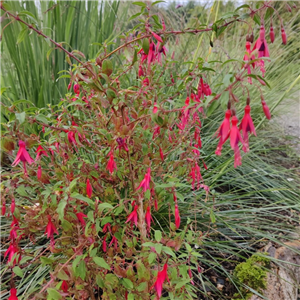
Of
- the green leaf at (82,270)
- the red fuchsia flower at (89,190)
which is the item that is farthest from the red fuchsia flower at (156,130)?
the green leaf at (82,270)

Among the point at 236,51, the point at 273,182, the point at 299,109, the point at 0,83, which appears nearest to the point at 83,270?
the point at 273,182

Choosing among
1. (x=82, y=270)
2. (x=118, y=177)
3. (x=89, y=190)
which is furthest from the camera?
(x=118, y=177)

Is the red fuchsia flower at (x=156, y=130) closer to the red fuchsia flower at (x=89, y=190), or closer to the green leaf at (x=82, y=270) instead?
the red fuchsia flower at (x=89, y=190)

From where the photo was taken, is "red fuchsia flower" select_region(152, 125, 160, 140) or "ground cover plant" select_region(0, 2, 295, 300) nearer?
"ground cover plant" select_region(0, 2, 295, 300)

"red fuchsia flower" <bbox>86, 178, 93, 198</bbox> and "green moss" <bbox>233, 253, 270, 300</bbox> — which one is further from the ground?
"red fuchsia flower" <bbox>86, 178, 93, 198</bbox>

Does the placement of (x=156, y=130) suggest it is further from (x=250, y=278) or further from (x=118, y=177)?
(x=250, y=278)

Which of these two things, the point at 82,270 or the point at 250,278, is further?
the point at 250,278

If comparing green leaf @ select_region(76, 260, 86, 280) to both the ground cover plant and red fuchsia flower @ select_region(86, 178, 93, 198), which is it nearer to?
the ground cover plant

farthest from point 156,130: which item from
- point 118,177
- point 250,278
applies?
point 250,278

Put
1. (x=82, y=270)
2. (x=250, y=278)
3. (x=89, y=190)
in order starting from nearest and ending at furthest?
(x=82, y=270)
(x=89, y=190)
(x=250, y=278)

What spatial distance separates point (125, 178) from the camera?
0.79 metres

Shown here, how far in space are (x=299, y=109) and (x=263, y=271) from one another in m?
1.85

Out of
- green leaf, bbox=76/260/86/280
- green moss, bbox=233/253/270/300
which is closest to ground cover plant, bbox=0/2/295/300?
green leaf, bbox=76/260/86/280

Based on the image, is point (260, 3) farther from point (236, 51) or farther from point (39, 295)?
point (236, 51)
